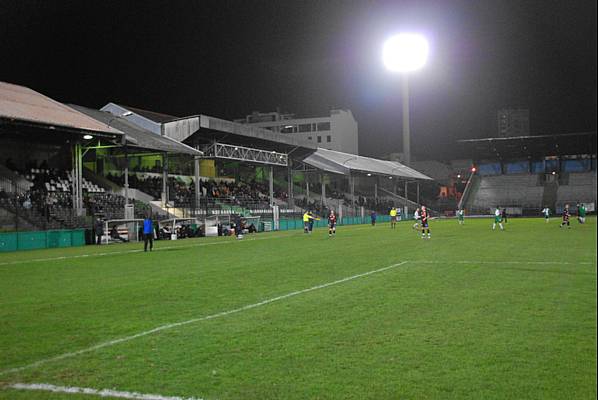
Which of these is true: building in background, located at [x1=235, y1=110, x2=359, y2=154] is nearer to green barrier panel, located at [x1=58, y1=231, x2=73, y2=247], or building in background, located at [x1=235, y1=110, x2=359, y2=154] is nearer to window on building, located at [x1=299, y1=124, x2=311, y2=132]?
window on building, located at [x1=299, y1=124, x2=311, y2=132]

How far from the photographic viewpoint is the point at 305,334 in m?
7.55

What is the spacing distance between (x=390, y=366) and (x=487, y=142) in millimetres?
76732

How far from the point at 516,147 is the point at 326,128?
44.4 m

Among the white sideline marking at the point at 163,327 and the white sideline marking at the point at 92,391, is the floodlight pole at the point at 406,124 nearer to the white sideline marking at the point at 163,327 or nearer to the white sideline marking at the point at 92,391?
the white sideline marking at the point at 163,327

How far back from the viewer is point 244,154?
5225 centimetres

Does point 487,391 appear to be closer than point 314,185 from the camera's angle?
Yes

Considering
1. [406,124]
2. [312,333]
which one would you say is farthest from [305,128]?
[312,333]

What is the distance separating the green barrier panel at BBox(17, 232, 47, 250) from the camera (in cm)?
2920

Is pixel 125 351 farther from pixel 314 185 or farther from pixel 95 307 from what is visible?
pixel 314 185

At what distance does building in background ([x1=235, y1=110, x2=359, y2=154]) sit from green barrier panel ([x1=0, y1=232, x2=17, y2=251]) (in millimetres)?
84608

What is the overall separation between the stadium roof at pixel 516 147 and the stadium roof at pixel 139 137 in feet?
148

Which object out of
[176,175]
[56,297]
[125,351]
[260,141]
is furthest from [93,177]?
[125,351]

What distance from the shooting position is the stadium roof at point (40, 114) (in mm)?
30016

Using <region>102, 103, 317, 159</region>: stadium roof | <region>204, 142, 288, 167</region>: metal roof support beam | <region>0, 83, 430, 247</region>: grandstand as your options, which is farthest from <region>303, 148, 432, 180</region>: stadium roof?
<region>102, 103, 317, 159</region>: stadium roof
